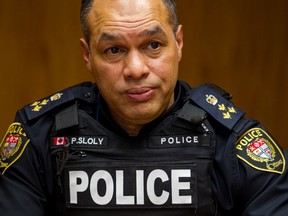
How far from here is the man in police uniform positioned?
1.58 meters

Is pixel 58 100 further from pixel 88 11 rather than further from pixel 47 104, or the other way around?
pixel 88 11

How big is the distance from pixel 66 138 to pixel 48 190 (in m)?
0.17

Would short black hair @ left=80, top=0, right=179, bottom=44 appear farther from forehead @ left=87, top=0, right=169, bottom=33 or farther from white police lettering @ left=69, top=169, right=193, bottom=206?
white police lettering @ left=69, top=169, right=193, bottom=206

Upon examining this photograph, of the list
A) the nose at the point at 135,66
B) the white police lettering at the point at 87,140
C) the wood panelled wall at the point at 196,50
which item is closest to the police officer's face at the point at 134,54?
the nose at the point at 135,66

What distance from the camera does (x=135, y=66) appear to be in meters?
1.55

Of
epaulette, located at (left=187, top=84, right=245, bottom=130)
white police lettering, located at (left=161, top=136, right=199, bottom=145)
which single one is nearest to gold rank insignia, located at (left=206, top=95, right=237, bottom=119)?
epaulette, located at (left=187, top=84, right=245, bottom=130)

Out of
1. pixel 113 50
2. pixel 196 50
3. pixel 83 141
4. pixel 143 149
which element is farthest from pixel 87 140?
pixel 196 50

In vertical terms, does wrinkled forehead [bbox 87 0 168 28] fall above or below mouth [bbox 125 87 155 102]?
above

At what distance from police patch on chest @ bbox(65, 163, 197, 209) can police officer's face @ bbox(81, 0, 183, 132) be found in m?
0.15

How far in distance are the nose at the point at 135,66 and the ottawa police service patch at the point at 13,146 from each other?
382 mm

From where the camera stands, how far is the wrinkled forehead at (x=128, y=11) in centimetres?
157

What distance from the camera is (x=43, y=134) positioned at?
5.64ft

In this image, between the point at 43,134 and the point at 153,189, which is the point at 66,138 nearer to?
the point at 43,134

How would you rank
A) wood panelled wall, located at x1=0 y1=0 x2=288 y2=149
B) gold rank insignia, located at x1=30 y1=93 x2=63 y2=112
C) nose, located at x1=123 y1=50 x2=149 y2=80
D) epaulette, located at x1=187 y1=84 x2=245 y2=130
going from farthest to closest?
wood panelled wall, located at x1=0 y1=0 x2=288 y2=149
gold rank insignia, located at x1=30 y1=93 x2=63 y2=112
epaulette, located at x1=187 y1=84 x2=245 y2=130
nose, located at x1=123 y1=50 x2=149 y2=80
